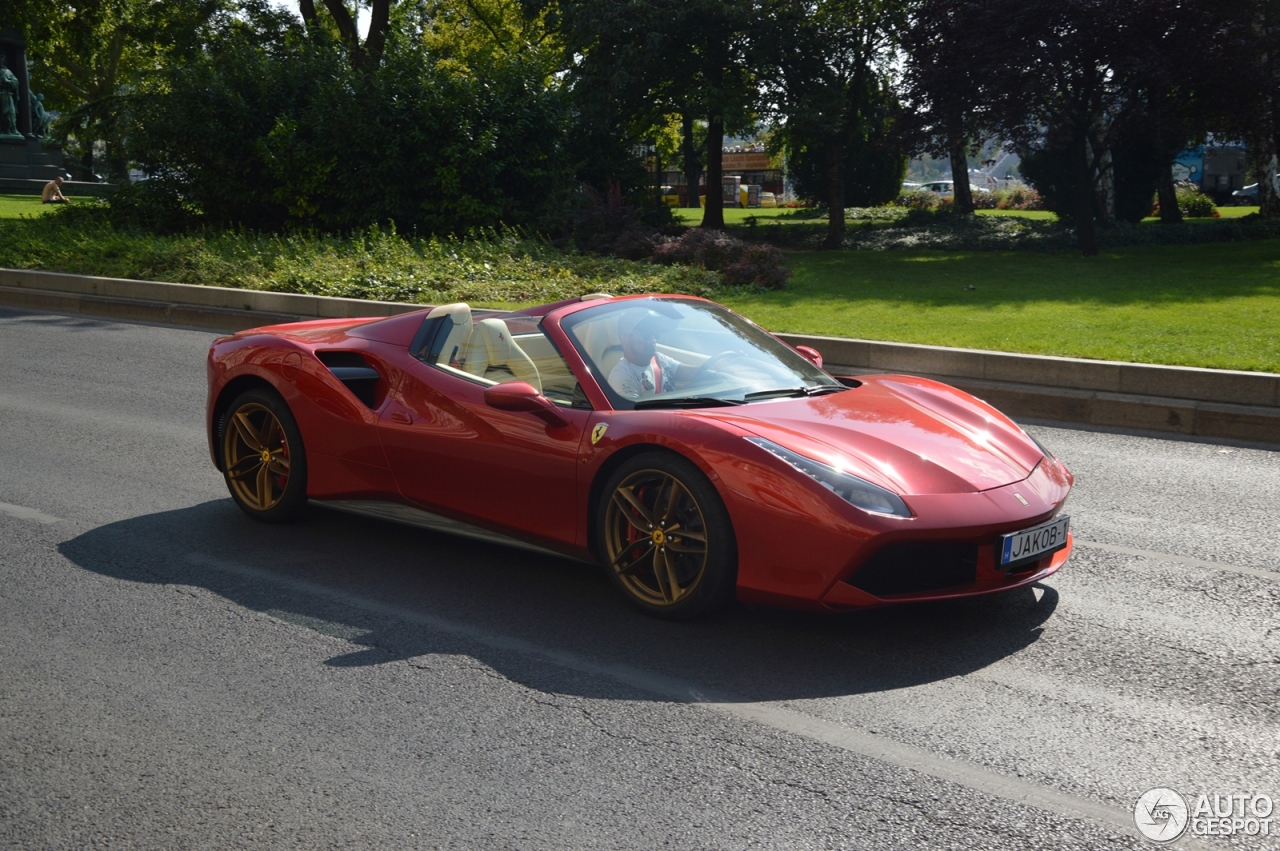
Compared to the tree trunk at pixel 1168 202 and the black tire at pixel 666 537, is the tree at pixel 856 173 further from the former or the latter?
the black tire at pixel 666 537

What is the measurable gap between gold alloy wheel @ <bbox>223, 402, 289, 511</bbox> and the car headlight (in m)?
2.88

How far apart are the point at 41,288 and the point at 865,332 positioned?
12.3 metres

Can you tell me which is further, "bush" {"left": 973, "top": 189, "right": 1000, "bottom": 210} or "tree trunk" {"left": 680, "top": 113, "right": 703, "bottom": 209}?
"bush" {"left": 973, "top": 189, "right": 1000, "bottom": 210}

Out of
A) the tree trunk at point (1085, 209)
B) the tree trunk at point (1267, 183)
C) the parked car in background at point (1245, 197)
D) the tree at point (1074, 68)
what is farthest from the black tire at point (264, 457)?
the parked car in background at point (1245, 197)

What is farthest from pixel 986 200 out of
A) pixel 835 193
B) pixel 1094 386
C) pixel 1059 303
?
pixel 1094 386

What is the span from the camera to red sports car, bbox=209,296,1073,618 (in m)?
4.41

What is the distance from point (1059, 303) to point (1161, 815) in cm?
1254

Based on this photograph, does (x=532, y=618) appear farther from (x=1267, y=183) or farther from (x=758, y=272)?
(x=1267, y=183)

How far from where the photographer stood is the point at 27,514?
6508 millimetres

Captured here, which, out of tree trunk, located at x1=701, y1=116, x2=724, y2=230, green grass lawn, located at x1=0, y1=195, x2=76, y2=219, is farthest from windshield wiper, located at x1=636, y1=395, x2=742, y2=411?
green grass lawn, located at x1=0, y1=195, x2=76, y2=219

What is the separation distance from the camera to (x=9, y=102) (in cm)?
4569

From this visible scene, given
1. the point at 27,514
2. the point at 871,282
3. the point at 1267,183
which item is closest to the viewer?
the point at 27,514

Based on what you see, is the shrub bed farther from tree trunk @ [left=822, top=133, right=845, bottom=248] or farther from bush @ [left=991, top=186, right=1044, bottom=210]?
bush @ [left=991, top=186, right=1044, bottom=210]

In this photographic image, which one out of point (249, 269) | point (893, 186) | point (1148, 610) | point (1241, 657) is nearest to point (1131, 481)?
point (1148, 610)
